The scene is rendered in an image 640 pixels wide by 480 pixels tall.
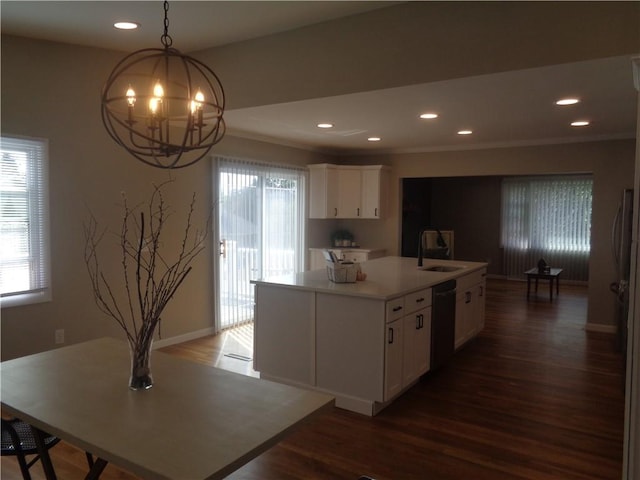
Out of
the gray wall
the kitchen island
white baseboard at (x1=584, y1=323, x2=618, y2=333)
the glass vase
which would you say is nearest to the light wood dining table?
the glass vase

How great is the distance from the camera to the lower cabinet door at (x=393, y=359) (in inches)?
132

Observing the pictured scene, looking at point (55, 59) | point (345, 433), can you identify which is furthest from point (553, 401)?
point (55, 59)

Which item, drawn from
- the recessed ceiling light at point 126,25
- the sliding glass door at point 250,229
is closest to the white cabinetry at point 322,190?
the sliding glass door at point 250,229

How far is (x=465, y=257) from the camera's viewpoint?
10648mm

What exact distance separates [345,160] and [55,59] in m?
4.54

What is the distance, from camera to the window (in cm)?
363

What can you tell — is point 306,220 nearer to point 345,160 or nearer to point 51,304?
point 345,160

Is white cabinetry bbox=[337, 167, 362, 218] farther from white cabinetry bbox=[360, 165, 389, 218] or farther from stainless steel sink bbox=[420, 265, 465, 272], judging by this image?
stainless steel sink bbox=[420, 265, 465, 272]

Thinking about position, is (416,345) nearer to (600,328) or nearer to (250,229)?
(250,229)

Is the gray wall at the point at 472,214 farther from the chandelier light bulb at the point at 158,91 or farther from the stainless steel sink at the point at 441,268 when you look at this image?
the chandelier light bulb at the point at 158,91

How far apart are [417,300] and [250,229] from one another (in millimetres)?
2757

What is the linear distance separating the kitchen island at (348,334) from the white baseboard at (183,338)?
4.85 ft

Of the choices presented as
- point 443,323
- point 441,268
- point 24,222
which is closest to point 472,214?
point 441,268

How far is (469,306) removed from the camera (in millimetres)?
4941
